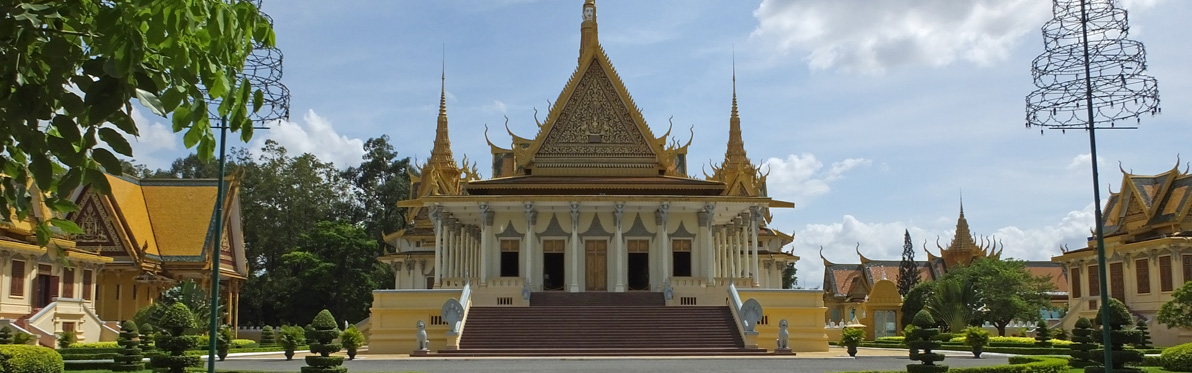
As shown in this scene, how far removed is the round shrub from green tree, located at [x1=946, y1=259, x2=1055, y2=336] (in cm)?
2230

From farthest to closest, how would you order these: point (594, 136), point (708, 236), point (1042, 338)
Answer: point (594, 136) < point (708, 236) < point (1042, 338)

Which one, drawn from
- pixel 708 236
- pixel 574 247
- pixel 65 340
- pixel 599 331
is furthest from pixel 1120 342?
pixel 65 340

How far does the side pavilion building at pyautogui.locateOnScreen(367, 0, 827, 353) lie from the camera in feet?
107

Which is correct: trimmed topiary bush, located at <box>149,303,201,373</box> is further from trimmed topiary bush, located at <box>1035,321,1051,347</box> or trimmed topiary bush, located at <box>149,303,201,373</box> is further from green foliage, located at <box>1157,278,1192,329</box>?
green foliage, located at <box>1157,278,1192,329</box>

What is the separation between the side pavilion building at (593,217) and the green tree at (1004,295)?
1172 centimetres

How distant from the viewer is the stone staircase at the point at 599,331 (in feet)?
83.3

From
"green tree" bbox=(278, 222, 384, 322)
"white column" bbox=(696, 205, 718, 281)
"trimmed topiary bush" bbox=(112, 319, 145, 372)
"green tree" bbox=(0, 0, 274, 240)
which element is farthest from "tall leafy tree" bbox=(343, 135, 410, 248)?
"green tree" bbox=(0, 0, 274, 240)

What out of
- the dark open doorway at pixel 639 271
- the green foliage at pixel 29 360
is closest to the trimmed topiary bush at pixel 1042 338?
the dark open doorway at pixel 639 271

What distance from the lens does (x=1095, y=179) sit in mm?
13938

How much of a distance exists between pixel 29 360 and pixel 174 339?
2.11 metres

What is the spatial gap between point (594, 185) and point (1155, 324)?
17.4 meters

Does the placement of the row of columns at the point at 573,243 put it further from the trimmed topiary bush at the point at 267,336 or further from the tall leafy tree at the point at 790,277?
the tall leafy tree at the point at 790,277

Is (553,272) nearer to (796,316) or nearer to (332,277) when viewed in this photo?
(796,316)

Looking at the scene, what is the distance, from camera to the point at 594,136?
36.0 meters
